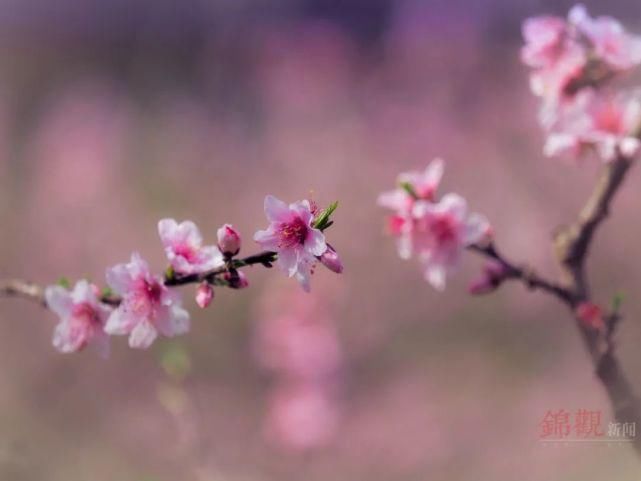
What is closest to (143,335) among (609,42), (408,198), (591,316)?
(408,198)

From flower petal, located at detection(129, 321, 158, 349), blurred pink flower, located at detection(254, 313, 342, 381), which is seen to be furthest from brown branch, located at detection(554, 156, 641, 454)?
blurred pink flower, located at detection(254, 313, 342, 381)

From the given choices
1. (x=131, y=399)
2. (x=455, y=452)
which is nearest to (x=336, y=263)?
(x=455, y=452)

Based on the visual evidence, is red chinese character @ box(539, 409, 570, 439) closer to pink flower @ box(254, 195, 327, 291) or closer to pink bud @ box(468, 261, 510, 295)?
pink bud @ box(468, 261, 510, 295)

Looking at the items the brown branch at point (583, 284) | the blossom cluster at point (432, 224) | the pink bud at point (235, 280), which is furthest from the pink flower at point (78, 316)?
the brown branch at point (583, 284)

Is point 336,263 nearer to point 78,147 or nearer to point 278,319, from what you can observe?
point 278,319

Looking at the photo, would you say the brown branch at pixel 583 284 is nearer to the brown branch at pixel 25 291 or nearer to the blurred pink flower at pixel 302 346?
the brown branch at pixel 25 291

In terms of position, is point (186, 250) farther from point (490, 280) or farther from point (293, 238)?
point (490, 280)
